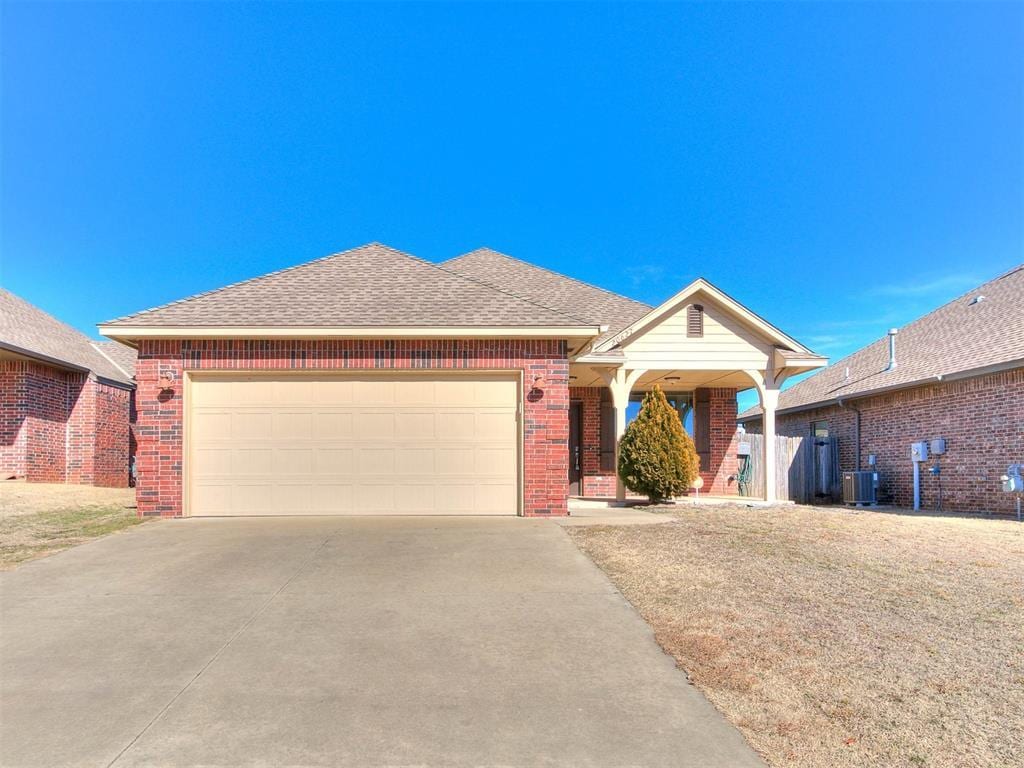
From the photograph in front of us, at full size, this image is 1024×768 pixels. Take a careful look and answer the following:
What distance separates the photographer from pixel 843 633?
15.1 ft

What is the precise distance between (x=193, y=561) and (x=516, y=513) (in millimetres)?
4531

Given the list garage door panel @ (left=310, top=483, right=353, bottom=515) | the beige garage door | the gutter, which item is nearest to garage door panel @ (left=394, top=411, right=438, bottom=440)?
the beige garage door

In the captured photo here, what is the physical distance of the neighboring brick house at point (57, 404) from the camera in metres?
14.3

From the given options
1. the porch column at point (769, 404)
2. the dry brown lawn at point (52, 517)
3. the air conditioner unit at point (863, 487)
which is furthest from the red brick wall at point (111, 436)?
the air conditioner unit at point (863, 487)

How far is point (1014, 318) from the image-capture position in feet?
47.0

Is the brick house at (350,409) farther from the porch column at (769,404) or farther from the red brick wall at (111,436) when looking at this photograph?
the red brick wall at (111,436)

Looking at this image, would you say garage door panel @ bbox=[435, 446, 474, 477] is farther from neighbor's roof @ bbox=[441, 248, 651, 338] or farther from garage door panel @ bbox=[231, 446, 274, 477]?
neighbor's roof @ bbox=[441, 248, 651, 338]

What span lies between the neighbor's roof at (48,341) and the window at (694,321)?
13800mm

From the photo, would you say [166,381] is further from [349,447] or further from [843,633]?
[843,633]

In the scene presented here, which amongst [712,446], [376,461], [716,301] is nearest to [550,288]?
[716,301]

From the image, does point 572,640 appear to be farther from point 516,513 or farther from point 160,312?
point 160,312

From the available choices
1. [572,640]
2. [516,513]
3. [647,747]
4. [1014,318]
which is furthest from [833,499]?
[647,747]

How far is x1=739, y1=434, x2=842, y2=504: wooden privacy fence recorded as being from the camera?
15.6 m

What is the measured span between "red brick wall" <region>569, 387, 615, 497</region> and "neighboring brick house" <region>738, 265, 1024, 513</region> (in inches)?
263
